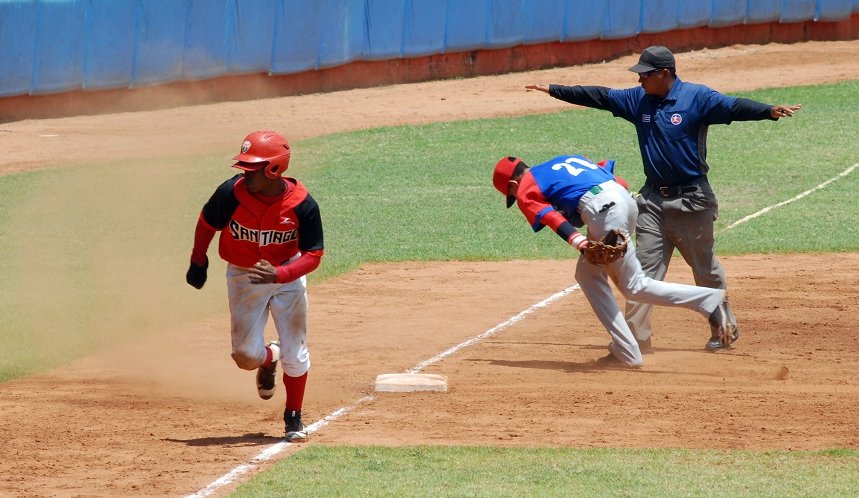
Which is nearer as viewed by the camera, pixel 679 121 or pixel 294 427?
pixel 294 427

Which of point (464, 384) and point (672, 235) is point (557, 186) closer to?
point (672, 235)

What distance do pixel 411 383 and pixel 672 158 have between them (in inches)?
109

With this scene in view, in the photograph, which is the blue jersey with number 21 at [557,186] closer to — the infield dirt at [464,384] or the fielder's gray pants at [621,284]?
the fielder's gray pants at [621,284]

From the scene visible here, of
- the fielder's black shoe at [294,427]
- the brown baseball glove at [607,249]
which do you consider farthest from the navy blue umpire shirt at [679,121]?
the fielder's black shoe at [294,427]

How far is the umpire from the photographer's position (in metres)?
9.80

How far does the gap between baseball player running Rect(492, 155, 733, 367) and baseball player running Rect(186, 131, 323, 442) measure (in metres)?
2.09

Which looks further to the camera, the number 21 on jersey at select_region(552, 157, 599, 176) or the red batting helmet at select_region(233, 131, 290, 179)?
the number 21 on jersey at select_region(552, 157, 599, 176)

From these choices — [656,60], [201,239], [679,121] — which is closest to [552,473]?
[201,239]

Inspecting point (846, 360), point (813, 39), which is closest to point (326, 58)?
point (813, 39)

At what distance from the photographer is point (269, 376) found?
27.8 feet

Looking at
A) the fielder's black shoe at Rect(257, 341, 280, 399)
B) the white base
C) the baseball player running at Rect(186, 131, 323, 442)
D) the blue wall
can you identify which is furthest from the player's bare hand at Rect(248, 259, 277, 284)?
the blue wall

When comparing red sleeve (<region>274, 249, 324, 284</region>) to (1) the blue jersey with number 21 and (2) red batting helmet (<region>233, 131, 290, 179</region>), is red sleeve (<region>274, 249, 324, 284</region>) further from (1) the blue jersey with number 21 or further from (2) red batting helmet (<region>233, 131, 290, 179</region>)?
(1) the blue jersey with number 21

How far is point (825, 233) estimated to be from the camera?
1512 cm

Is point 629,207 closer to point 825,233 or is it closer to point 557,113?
point 825,233
